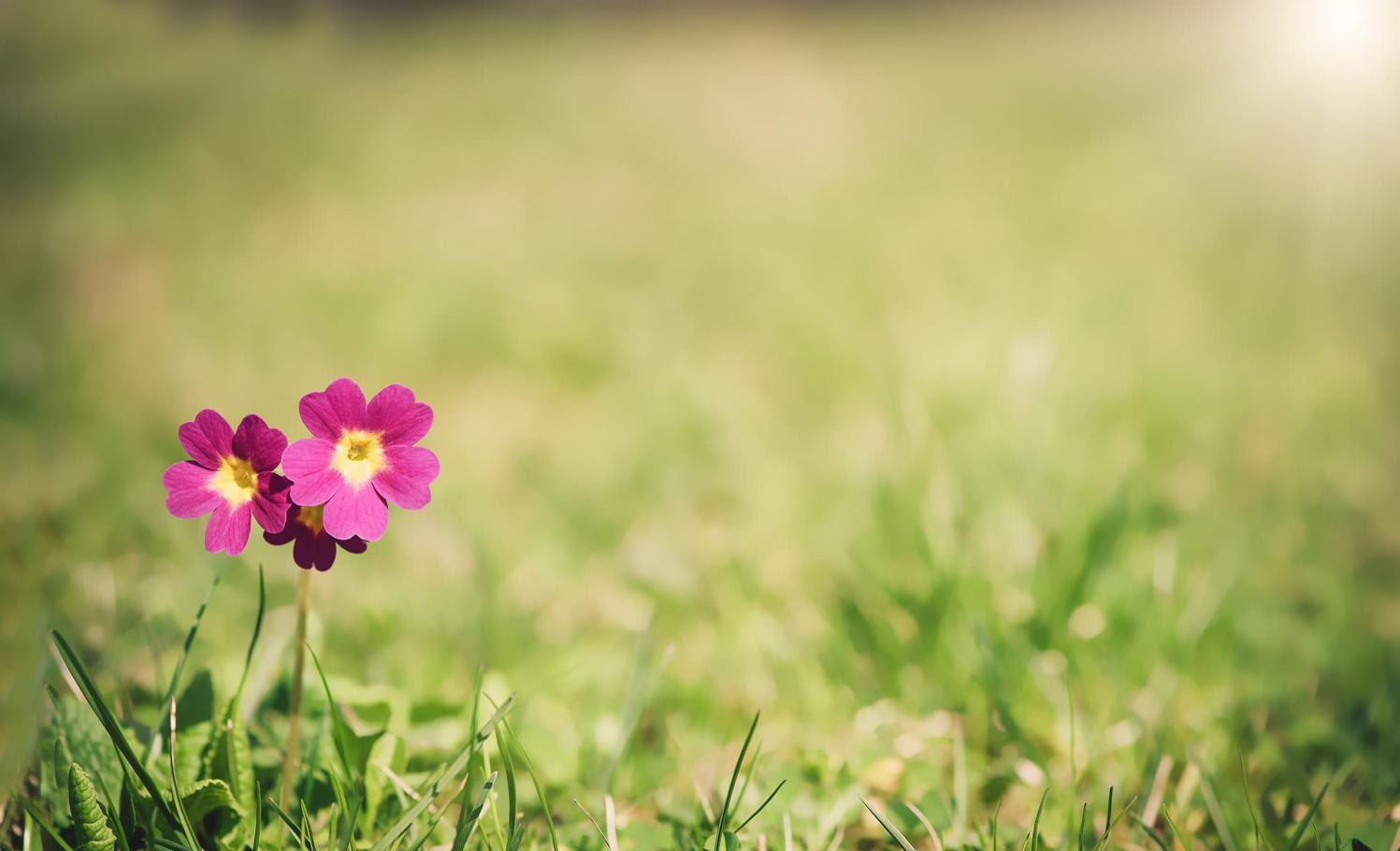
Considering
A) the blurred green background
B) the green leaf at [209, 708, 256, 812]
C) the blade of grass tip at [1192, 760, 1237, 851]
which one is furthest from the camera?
the blurred green background

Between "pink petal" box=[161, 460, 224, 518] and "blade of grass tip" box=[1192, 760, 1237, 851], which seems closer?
"pink petal" box=[161, 460, 224, 518]

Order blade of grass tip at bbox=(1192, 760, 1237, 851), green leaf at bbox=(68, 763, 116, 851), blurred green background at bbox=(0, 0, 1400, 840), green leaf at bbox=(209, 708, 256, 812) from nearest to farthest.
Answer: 1. green leaf at bbox=(68, 763, 116, 851)
2. green leaf at bbox=(209, 708, 256, 812)
3. blade of grass tip at bbox=(1192, 760, 1237, 851)
4. blurred green background at bbox=(0, 0, 1400, 840)

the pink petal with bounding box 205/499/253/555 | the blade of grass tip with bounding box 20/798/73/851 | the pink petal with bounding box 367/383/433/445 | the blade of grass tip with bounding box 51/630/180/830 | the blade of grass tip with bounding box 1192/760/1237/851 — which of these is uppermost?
the pink petal with bounding box 367/383/433/445

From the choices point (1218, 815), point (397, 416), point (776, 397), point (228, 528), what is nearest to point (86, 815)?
point (228, 528)

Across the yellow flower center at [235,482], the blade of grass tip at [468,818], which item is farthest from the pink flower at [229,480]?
the blade of grass tip at [468,818]

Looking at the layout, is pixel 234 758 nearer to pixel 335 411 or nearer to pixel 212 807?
pixel 212 807

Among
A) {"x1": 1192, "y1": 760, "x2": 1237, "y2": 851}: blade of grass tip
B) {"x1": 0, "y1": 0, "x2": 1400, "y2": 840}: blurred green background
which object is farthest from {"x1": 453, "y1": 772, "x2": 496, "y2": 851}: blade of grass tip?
{"x1": 1192, "y1": 760, "x2": 1237, "y2": 851}: blade of grass tip

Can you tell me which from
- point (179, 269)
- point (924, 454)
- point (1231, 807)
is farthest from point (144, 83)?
point (1231, 807)

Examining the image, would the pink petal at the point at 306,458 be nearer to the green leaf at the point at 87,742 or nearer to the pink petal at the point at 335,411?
the pink petal at the point at 335,411

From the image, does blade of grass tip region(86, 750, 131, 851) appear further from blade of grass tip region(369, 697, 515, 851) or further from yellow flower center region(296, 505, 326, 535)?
yellow flower center region(296, 505, 326, 535)
